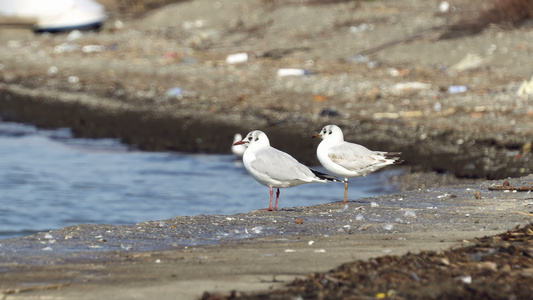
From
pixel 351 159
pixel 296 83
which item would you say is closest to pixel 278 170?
pixel 351 159

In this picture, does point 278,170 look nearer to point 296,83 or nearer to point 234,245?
point 234,245

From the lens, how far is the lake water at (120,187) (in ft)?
40.6

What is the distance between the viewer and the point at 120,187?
46.4ft

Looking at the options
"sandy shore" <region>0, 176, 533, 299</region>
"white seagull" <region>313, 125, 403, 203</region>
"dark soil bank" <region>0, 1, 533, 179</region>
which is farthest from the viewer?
"dark soil bank" <region>0, 1, 533, 179</region>

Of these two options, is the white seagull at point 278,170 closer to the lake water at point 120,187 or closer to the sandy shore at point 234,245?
the sandy shore at point 234,245

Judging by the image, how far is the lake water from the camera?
12.4 meters

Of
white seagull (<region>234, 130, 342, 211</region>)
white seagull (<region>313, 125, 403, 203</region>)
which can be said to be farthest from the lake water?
white seagull (<region>234, 130, 342, 211</region>)

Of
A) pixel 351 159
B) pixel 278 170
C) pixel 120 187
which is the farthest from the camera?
pixel 120 187

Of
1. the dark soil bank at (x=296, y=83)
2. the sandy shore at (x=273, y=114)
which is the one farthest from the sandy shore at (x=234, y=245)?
the dark soil bank at (x=296, y=83)

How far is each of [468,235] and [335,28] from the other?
17.4m

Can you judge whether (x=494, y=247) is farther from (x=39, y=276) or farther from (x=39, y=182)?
(x=39, y=182)

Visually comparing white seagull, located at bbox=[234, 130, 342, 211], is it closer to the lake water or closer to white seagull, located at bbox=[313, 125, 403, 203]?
white seagull, located at bbox=[313, 125, 403, 203]

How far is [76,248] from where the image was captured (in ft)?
22.0

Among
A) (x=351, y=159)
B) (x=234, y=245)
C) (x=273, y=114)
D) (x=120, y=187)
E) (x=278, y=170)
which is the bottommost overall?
(x=120, y=187)
